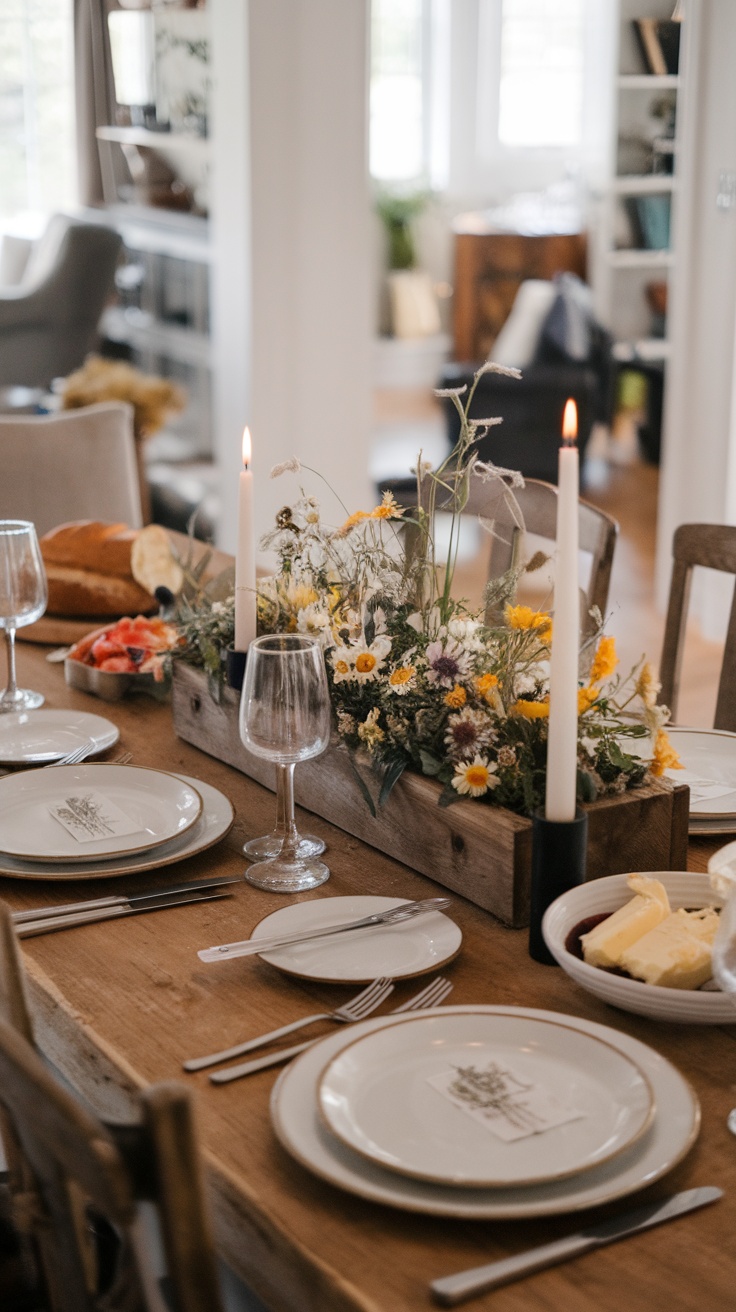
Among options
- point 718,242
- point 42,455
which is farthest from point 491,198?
point 42,455

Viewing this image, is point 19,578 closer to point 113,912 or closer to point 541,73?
point 113,912

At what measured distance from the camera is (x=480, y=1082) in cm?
90

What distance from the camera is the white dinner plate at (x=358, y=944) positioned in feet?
3.49

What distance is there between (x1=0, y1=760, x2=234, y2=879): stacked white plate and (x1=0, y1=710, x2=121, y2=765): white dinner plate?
3.0 inches

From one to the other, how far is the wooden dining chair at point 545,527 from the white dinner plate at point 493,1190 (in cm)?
88

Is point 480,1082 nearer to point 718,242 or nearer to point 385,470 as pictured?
point 718,242

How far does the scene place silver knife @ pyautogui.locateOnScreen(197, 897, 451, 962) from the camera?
1.08 metres

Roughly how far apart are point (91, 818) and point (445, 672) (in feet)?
1.25

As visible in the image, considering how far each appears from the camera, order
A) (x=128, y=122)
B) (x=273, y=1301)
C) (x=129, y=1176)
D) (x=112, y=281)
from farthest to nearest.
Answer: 1. (x=112, y=281)
2. (x=128, y=122)
3. (x=273, y=1301)
4. (x=129, y=1176)

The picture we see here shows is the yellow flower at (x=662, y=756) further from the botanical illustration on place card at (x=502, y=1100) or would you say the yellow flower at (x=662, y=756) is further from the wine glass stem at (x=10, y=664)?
the wine glass stem at (x=10, y=664)

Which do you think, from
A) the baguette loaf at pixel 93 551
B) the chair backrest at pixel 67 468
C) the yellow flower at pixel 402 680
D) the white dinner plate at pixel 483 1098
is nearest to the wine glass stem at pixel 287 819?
the yellow flower at pixel 402 680

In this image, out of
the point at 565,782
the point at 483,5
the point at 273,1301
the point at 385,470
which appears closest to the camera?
the point at 273,1301

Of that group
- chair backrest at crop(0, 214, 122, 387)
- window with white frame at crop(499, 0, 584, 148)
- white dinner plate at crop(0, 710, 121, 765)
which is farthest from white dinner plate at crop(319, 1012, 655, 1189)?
window with white frame at crop(499, 0, 584, 148)

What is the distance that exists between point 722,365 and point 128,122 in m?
2.35
